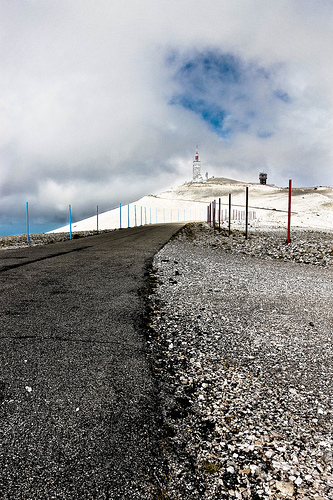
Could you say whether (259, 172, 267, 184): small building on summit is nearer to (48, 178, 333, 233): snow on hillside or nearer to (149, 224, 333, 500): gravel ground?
(48, 178, 333, 233): snow on hillside

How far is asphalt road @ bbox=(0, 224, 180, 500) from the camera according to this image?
2135 mm

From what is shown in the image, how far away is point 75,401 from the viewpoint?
2.87m

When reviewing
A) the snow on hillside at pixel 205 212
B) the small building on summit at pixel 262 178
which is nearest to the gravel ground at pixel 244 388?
the snow on hillside at pixel 205 212

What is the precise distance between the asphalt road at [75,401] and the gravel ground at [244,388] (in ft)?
0.72

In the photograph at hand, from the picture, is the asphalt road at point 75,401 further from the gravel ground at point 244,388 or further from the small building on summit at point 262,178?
the small building on summit at point 262,178

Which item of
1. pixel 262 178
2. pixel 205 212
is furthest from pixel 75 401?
pixel 262 178

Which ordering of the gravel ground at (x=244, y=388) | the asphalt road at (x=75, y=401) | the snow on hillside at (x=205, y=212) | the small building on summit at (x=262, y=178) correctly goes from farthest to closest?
the small building on summit at (x=262, y=178), the snow on hillside at (x=205, y=212), the gravel ground at (x=244, y=388), the asphalt road at (x=75, y=401)

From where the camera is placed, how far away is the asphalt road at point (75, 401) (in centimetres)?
213

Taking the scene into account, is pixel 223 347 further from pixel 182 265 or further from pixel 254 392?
pixel 182 265

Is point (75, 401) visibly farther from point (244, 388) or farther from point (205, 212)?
point (205, 212)

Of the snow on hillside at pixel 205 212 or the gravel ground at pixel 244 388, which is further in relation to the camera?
the snow on hillside at pixel 205 212

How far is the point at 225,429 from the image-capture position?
2.68 meters

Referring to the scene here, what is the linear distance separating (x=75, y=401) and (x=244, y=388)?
1.59 meters

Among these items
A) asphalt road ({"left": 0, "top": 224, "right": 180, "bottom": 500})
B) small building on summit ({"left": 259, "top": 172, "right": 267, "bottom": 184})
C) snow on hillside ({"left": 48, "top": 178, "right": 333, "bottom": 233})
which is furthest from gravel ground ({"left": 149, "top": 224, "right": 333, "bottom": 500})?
small building on summit ({"left": 259, "top": 172, "right": 267, "bottom": 184})
